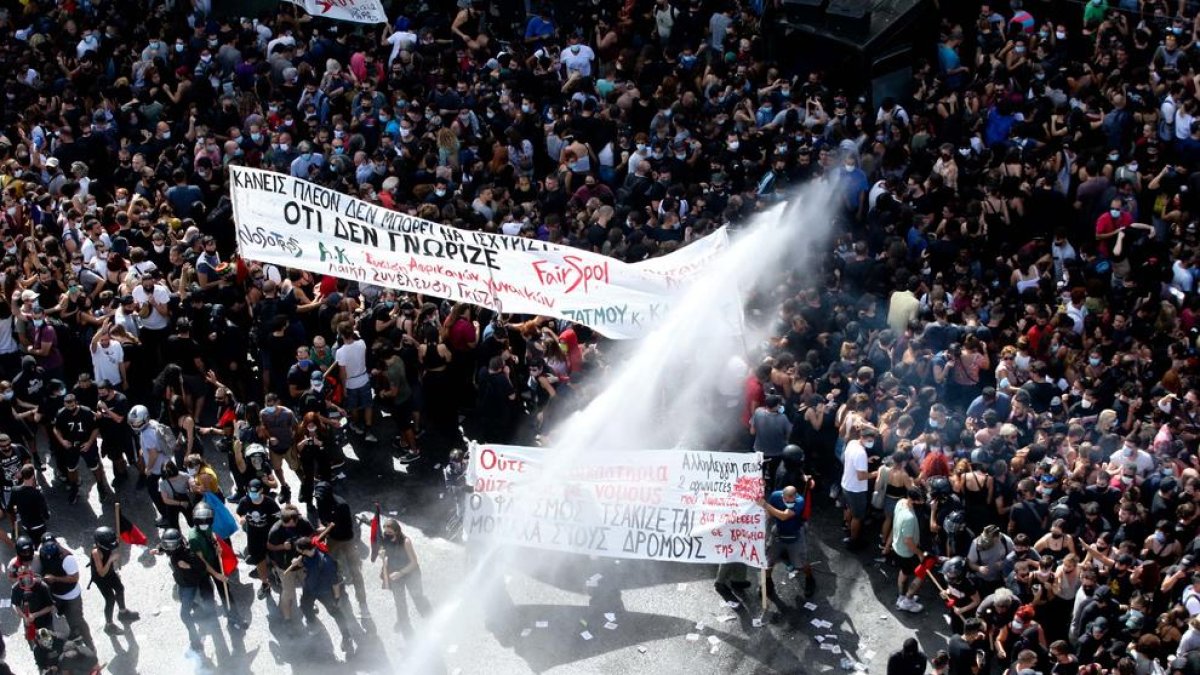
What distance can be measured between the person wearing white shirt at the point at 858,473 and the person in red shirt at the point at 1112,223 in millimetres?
5418

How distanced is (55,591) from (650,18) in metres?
13.9

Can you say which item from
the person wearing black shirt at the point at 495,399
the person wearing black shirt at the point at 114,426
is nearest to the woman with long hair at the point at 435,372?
the person wearing black shirt at the point at 495,399

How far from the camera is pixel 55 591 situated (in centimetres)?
1555

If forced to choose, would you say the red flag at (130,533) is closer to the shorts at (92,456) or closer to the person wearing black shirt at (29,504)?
the person wearing black shirt at (29,504)

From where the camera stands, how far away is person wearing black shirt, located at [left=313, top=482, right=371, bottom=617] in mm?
15828

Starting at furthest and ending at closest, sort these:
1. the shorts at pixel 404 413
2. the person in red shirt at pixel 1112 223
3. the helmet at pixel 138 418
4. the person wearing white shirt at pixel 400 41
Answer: the person wearing white shirt at pixel 400 41 → the person in red shirt at pixel 1112 223 → the shorts at pixel 404 413 → the helmet at pixel 138 418

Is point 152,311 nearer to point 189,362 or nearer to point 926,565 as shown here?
point 189,362

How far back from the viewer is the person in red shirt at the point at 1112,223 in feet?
67.5

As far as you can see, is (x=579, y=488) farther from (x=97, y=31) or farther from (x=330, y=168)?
(x=97, y=31)

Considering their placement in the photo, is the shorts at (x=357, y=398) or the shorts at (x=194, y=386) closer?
the shorts at (x=194, y=386)

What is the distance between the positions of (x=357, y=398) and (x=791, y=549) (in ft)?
17.3

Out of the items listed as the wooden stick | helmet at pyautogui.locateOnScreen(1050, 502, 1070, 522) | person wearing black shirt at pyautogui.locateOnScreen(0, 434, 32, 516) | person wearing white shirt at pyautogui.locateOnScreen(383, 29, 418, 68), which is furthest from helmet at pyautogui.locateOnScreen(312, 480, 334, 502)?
person wearing white shirt at pyautogui.locateOnScreen(383, 29, 418, 68)

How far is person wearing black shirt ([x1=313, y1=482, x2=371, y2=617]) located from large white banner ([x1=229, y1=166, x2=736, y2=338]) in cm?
294

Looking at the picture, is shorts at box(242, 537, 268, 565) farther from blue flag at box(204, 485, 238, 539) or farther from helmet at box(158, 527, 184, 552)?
helmet at box(158, 527, 184, 552)
